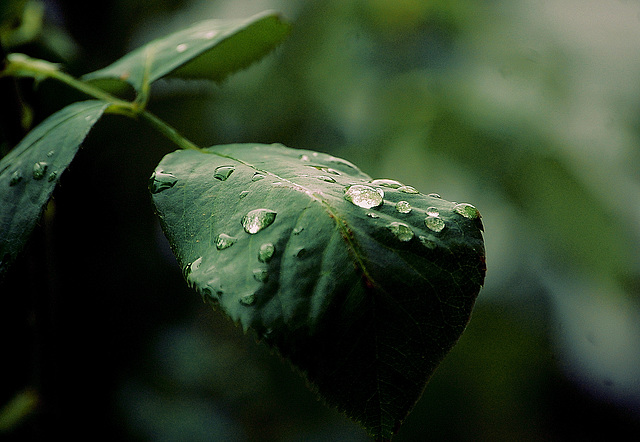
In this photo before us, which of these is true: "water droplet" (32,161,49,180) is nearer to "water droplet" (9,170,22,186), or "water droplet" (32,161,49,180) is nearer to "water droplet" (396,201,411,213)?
"water droplet" (9,170,22,186)

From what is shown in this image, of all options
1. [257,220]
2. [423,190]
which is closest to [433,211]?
[257,220]

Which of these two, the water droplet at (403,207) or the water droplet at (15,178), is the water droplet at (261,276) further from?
the water droplet at (15,178)

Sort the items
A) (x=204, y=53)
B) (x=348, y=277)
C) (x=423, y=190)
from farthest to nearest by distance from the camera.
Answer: (x=423, y=190) < (x=204, y=53) < (x=348, y=277)

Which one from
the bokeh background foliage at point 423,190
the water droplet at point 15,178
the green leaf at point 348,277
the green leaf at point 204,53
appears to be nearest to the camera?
the green leaf at point 348,277

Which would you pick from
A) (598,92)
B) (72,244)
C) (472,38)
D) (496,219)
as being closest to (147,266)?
(72,244)

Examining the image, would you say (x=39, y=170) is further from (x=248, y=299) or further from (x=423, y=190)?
(x=423, y=190)

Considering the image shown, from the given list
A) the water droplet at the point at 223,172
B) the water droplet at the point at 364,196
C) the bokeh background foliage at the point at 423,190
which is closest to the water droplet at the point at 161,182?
the water droplet at the point at 223,172
